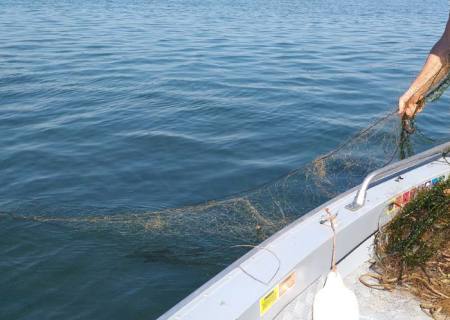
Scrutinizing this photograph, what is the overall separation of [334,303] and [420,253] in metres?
0.93

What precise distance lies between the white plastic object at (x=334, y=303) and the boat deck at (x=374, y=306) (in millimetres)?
267

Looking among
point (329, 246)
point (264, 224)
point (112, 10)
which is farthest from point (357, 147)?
point (112, 10)

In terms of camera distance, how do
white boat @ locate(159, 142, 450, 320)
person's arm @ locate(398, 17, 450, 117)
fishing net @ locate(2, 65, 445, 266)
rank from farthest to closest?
fishing net @ locate(2, 65, 445, 266), person's arm @ locate(398, 17, 450, 117), white boat @ locate(159, 142, 450, 320)

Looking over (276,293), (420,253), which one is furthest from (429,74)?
(276,293)

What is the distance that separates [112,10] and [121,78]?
1539 cm

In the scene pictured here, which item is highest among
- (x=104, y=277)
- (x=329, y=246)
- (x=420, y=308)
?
(x=329, y=246)

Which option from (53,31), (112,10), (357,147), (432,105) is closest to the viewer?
(357,147)

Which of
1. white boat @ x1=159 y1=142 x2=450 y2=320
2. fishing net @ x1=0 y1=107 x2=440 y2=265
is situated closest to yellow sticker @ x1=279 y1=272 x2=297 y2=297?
white boat @ x1=159 y1=142 x2=450 y2=320

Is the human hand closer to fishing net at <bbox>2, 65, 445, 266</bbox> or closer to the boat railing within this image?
fishing net at <bbox>2, 65, 445, 266</bbox>

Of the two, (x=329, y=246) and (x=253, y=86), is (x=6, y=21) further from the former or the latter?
(x=329, y=246)

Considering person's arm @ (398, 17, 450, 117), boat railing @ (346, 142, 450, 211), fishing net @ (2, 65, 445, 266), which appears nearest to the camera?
boat railing @ (346, 142, 450, 211)

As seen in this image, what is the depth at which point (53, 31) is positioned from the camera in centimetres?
2011

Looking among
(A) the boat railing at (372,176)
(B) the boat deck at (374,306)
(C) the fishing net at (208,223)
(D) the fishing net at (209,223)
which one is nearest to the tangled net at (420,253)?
(B) the boat deck at (374,306)

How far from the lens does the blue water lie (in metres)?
5.33
